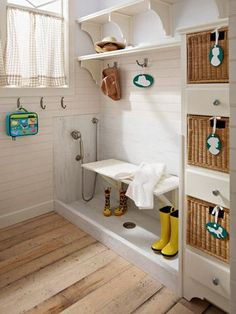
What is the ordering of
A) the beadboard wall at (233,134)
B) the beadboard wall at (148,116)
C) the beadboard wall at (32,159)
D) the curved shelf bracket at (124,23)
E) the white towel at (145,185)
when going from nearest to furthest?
the beadboard wall at (233,134)
the white towel at (145,185)
the beadboard wall at (148,116)
the curved shelf bracket at (124,23)
the beadboard wall at (32,159)

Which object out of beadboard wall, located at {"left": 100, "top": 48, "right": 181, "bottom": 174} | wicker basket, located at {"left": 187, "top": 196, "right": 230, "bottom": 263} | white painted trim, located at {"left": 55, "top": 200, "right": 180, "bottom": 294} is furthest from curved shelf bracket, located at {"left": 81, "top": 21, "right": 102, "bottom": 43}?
wicker basket, located at {"left": 187, "top": 196, "right": 230, "bottom": 263}

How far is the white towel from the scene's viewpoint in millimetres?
2096

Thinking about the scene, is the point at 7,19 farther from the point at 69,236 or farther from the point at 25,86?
the point at 69,236

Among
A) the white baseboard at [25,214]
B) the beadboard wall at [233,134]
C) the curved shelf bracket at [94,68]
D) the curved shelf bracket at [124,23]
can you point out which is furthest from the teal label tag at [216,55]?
the white baseboard at [25,214]

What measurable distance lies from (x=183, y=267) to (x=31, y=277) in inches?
39.6

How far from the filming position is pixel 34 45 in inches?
102

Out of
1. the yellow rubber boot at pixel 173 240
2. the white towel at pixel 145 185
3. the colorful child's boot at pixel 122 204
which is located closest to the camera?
the yellow rubber boot at pixel 173 240

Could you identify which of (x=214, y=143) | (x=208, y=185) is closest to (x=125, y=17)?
(x=214, y=143)

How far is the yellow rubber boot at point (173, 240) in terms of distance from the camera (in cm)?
195

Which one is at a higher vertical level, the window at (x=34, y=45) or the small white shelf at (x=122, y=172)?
the window at (x=34, y=45)

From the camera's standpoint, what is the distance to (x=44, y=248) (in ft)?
7.64

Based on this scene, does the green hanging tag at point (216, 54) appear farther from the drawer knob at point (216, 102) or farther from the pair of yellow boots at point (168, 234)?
the pair of yellow boots at point (168, 234)

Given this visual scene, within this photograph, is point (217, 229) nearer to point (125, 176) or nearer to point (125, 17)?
point (125, 176)

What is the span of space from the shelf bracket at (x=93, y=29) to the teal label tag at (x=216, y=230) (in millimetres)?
2169
